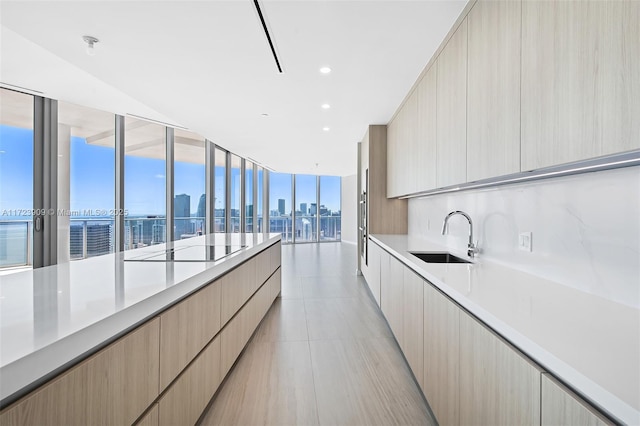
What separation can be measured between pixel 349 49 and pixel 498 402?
95.5 inches

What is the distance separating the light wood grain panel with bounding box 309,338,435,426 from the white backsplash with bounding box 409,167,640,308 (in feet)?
3.56

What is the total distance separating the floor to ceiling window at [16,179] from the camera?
3.22 metres

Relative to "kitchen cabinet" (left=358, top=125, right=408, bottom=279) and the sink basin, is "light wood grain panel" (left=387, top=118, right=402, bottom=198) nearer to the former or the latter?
"kitchen cabinet" (left=358, top=125, right=408, bottom=279)

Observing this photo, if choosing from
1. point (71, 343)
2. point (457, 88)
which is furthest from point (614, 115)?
point (71, 343)

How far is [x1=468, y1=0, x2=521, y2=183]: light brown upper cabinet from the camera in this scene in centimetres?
141

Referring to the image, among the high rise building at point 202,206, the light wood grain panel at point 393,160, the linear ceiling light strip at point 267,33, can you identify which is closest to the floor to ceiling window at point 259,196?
the high rise building at point 202,206

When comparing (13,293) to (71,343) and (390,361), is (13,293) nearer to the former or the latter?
(71,343)

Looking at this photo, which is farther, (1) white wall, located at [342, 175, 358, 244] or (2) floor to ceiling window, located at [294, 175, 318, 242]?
(1) white wall, located at [342, 175, 358, 244]

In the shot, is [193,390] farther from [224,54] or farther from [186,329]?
[224,54]

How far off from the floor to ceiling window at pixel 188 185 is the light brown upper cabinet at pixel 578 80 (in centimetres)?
535

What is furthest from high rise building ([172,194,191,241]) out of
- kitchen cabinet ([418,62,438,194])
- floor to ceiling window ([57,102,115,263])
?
kitchen cabinet ([418,62,438,194])

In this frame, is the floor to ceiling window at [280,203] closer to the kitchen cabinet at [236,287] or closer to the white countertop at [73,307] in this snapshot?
the kitchen cabinet at [236,287]

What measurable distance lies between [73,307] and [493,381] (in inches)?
56.8

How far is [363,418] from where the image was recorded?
5.97 feet
